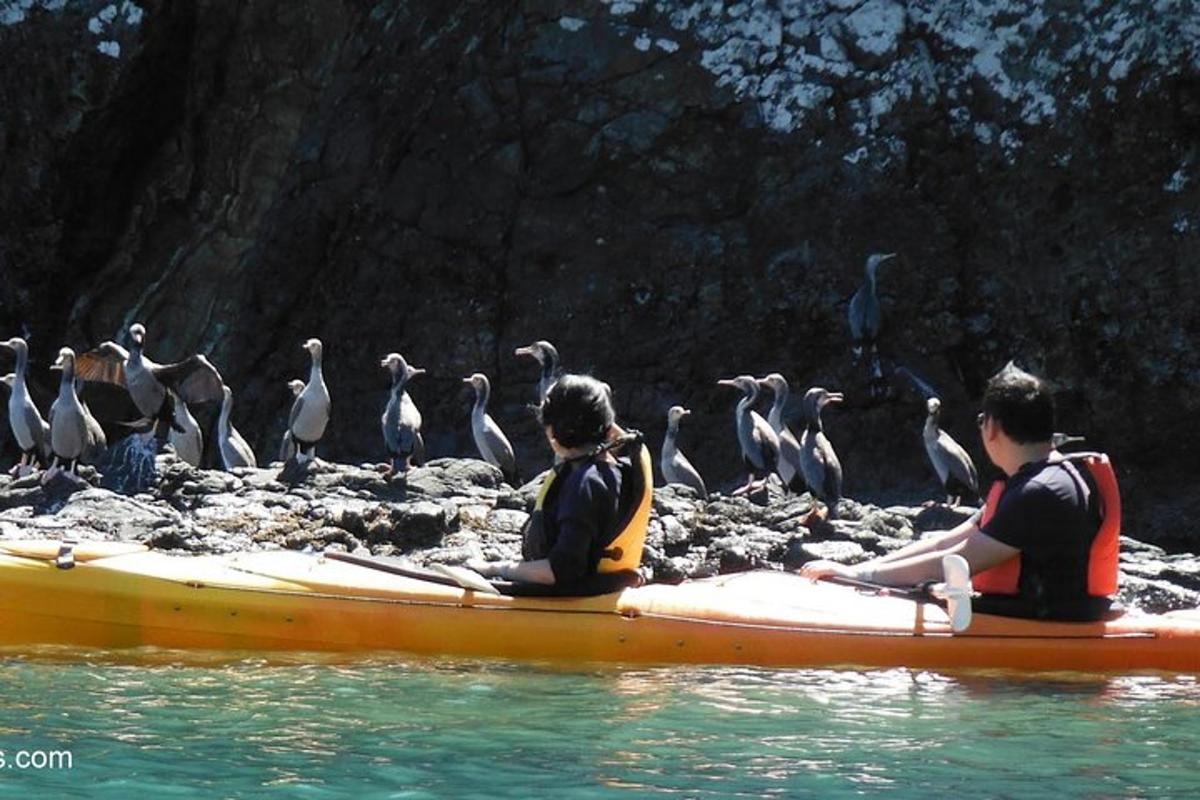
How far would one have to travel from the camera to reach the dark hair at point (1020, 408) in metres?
6.29

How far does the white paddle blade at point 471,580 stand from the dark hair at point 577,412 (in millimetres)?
748

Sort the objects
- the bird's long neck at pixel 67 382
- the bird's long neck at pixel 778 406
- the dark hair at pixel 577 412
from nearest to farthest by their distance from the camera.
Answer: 1. the dark hair at pixel 577 412
2. the bird's long neck at pixel 67 382
3. the bird's long neck at pixel 778 406

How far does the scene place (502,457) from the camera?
56.6 ft

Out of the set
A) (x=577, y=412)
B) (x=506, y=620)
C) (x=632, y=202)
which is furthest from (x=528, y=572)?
(x=632, y=202)

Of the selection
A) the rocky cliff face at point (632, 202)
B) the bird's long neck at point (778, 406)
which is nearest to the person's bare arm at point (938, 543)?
the bird's long neck at point (778, 406)

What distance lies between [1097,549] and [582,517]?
1.80m

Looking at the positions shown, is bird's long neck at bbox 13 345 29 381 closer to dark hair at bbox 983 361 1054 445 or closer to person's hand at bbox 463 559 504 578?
person's hand at bbox 463 559 504 578

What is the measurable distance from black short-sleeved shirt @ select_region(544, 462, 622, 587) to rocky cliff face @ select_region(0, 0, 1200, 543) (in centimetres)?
1257

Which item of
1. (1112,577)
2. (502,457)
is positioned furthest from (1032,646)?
(502,457)

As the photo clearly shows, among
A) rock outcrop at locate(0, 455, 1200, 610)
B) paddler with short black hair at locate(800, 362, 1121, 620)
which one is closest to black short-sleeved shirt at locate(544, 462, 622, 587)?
paddler with short black hair at locate(800, 362, 1121, 620)

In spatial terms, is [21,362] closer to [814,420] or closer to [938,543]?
[814,420]

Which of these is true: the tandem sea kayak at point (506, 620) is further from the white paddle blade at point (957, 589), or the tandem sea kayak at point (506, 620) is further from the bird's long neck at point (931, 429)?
the bird's long neck at point (931, 429)

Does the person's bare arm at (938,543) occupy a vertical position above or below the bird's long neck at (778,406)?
below

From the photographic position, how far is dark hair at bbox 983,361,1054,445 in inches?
247
